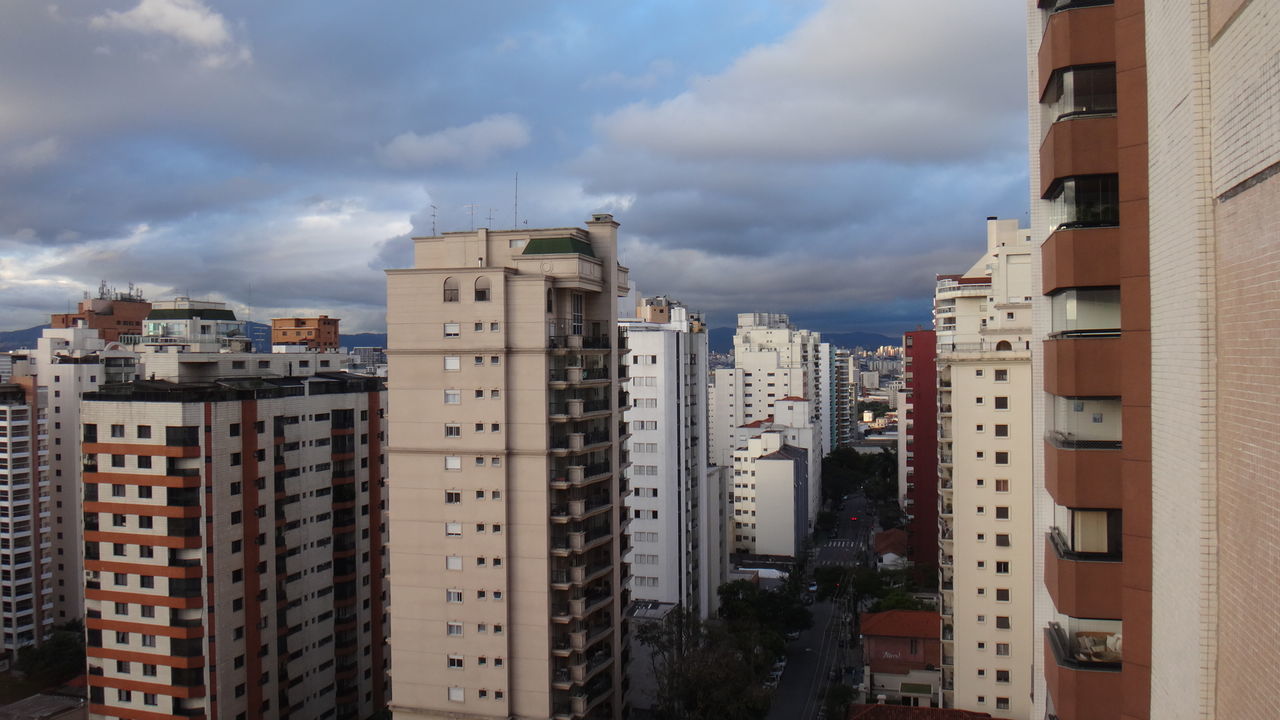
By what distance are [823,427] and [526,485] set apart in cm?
12240

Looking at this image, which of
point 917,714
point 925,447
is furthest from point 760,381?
point 917,714

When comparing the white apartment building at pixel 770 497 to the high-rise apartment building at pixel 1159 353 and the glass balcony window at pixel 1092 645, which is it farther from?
the glass balcony window at pixel 1092 645

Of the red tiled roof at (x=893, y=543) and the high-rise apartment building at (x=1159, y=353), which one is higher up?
the high-rise apartment building at (x=1159, y=353)

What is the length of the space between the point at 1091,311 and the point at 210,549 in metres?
37.9

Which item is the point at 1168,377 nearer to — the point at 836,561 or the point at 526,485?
the point at 526,485

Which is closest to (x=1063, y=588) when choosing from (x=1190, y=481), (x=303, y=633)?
(x=1190, y=481)

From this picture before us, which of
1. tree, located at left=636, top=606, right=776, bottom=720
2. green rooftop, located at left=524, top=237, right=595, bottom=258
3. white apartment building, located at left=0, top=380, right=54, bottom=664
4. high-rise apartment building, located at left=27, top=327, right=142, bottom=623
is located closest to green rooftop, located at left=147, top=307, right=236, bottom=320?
high-rise apartment building, located at left=27, top=327, right=142, bottom=623

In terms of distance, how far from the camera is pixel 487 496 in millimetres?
33469

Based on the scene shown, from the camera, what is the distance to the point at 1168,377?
36.5 ft

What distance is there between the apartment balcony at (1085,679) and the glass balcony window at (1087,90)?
8820 millimetres

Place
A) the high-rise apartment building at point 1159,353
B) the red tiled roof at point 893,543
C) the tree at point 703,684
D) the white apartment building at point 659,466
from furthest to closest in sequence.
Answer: the red tiled roof at point 893,543, the white apartment building at point 659,466, the tree at point 703,684, the high-rise apartment building at point 1159,353

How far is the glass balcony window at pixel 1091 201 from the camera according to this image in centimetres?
1358

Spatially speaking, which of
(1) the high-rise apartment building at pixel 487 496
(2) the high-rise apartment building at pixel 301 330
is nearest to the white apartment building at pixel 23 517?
(1) the high-rise apartment building at pixel 487 496

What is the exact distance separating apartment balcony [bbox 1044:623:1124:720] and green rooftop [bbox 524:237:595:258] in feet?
82.4
